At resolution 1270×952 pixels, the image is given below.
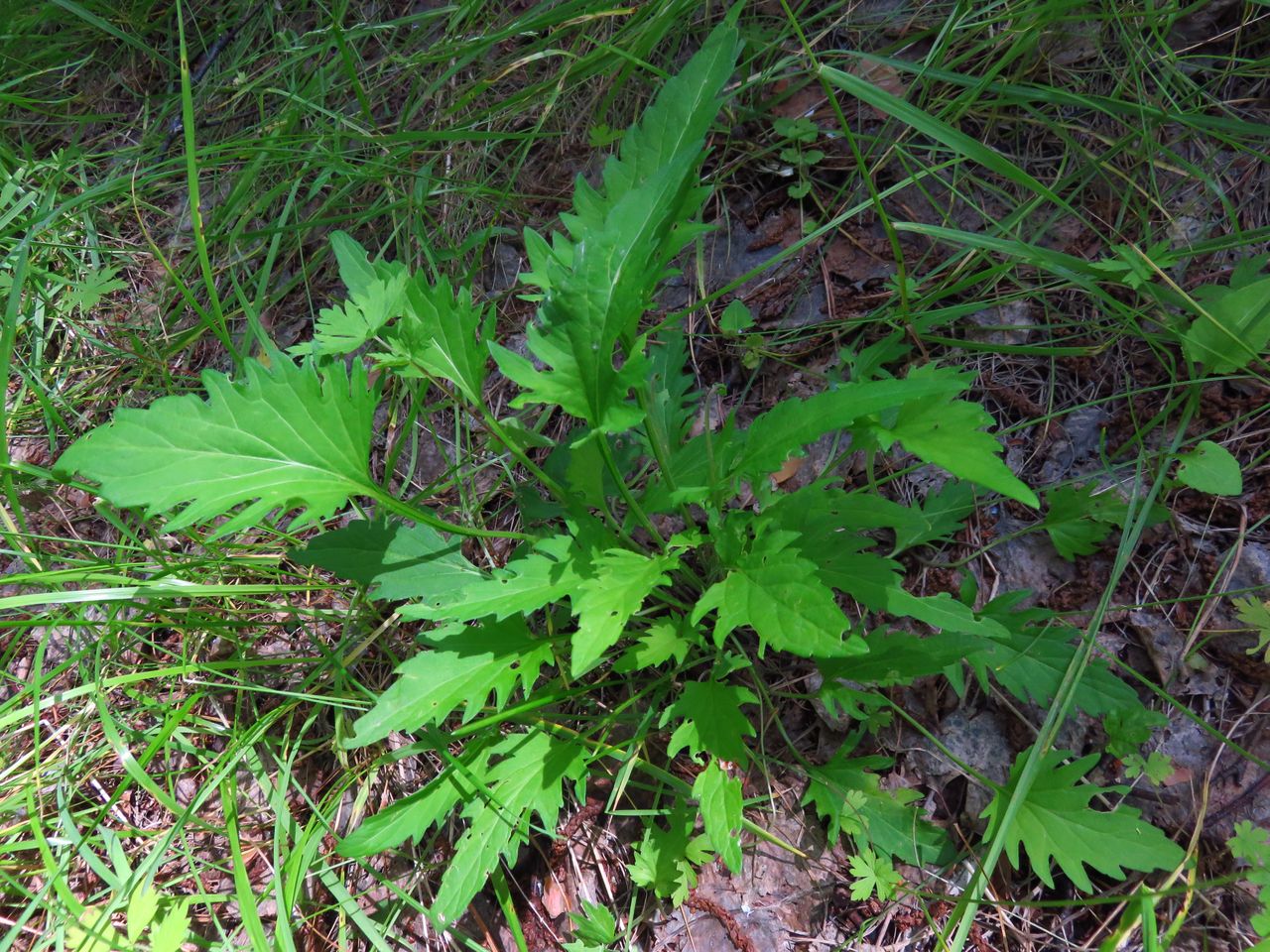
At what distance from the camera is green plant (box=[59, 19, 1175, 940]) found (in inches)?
57.3

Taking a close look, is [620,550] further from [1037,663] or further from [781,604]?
[1037,663]

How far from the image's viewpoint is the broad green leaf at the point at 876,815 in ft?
5.91

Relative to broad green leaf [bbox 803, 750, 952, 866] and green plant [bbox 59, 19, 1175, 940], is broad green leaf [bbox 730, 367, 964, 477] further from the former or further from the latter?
broad green leaf [bbox 803, 750, 952, 866]

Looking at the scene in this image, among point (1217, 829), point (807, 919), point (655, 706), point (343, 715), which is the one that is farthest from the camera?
point (343, 715)

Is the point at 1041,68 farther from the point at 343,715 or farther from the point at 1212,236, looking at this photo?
the point at 343,715

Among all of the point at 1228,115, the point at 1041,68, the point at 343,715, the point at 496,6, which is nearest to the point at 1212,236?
the point at 1228,115

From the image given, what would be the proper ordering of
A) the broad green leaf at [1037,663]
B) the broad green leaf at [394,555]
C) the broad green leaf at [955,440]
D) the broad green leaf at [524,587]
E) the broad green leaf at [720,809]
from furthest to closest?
the broad green leaf at [394,555]
the broad green leaf at [1037,663]
the broad green leaf at [720,809]
the broad green leaf at [524,587]
the broad green leaf at [955,440]

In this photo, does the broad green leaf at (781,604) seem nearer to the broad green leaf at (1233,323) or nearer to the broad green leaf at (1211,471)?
the broad green leaf at (1211,471)

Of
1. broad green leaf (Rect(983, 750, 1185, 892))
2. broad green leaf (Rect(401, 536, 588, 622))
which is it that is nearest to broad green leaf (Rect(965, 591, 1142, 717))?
broad green leaf (Rect(983, 750, 1185, 892))

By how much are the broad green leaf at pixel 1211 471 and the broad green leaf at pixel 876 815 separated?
3.36 ft

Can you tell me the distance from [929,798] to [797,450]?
1018 mm

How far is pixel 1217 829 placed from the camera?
5.55 feet

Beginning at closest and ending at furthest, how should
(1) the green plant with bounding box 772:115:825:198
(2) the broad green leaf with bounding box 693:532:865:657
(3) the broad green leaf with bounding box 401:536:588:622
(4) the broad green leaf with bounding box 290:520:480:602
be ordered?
1. (2) the broad green leaf with bounding box 693:532:865:657
2. (3) the broad green leaf with bounding box 401:536:588:622
3. (4) the broad green leaf with bounding box 290:520:480:602
4. (1) the green plant with bounding box 772:115:825:198

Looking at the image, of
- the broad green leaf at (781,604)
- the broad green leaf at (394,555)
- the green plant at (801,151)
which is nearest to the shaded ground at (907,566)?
the green plant at (801,151)
